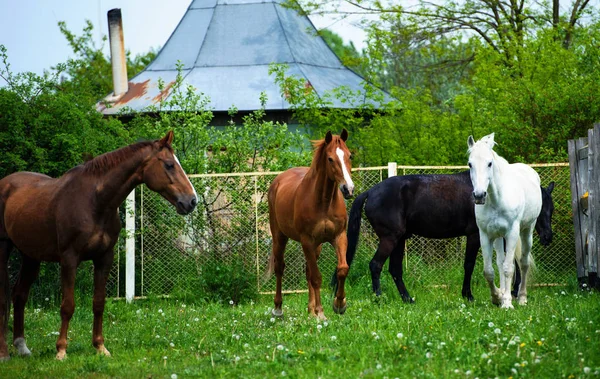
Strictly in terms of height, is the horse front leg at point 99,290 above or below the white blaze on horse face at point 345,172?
below

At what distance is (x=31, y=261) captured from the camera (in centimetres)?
902

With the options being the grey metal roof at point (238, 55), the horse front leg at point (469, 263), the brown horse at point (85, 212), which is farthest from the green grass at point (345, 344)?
the grey metal roof at point (238, 55)

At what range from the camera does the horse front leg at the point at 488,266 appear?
10539 mm

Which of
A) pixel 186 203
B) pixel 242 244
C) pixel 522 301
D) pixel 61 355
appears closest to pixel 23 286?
pixel 61 355

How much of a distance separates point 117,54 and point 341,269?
18.5 meters

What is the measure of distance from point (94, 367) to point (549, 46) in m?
13.2

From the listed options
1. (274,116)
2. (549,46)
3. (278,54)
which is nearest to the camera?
(549,46)

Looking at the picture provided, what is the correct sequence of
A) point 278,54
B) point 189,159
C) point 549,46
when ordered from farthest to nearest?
1. point 278,54
2. point 549,46
3. point 189,159

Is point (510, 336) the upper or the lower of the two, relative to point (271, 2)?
lower

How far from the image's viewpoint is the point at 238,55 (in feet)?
86.5

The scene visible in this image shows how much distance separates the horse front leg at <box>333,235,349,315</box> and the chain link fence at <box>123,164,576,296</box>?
389 cm

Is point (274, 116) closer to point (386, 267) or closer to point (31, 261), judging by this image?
point (386, 267)

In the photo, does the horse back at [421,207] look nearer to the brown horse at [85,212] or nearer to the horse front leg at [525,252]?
the horse front leg at [525,252]

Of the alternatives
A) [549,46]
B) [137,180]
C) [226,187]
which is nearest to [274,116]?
[549,46]
